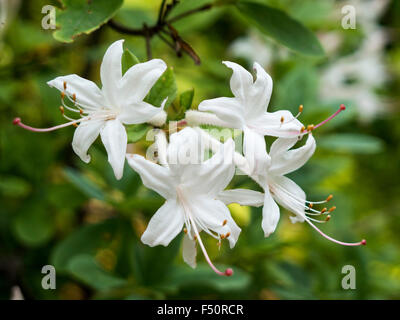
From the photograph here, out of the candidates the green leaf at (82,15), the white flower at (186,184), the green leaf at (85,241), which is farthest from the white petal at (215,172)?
the green leaf at (85,241)

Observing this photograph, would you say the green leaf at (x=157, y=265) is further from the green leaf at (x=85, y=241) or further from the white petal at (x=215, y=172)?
the white petal at (x=215, y=172)

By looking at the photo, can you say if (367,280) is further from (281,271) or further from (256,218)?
(256,218)

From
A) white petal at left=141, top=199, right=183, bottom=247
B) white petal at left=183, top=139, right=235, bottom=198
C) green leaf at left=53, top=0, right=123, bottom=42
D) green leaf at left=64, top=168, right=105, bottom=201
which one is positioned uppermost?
green leaf at left=53, top=0, right=123, bottom=42

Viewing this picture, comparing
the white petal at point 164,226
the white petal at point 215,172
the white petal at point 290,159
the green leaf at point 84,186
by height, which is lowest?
the white petal at point 164,226

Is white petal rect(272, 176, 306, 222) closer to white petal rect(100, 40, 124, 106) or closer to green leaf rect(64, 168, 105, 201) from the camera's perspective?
white petal rect(100, 40, 124, 106)

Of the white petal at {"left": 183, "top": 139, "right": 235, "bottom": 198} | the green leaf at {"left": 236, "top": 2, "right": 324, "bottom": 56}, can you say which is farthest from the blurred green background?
the white petal at {"left": 183, "top": 139, "right": 235, "bottom": 198}

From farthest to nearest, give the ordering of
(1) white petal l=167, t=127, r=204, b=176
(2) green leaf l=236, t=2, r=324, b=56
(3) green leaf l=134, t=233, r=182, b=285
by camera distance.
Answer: (3) green leaf l=134, t=233, r=182, b=285, (2) green leaf l=236, t=2, r=324, b=56, (1) white petal l=167, t=127, r=204, b=176
